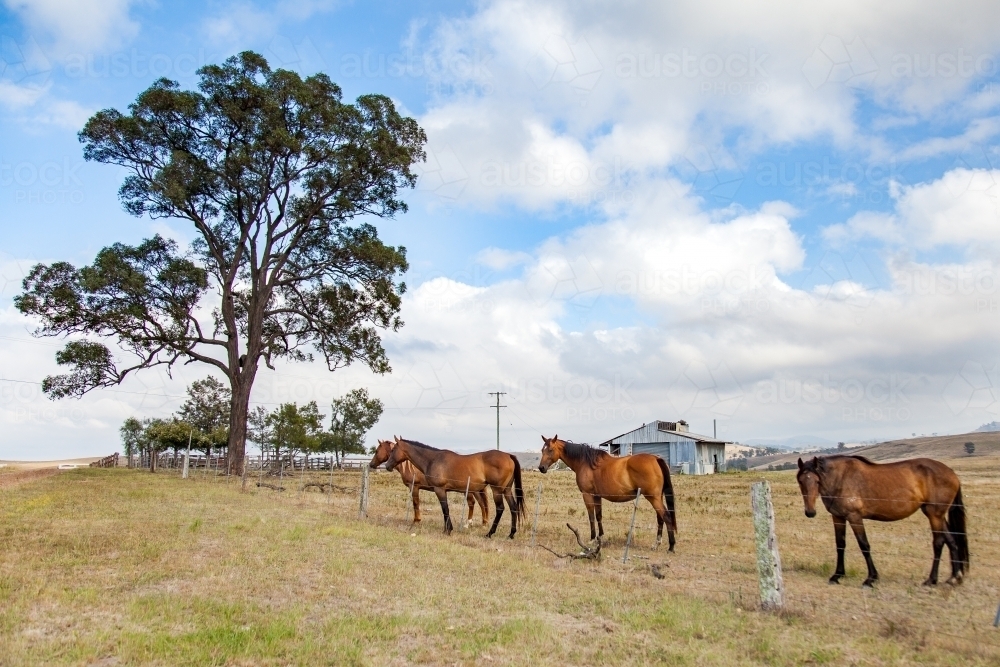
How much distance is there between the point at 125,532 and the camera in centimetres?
1030

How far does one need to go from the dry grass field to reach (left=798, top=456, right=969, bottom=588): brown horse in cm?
48

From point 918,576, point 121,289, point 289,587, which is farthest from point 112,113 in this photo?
point 918,576

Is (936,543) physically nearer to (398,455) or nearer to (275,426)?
(398,455)

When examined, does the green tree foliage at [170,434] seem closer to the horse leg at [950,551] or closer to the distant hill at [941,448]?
the horse leg at [950,551]

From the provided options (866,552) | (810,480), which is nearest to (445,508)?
(810,480)

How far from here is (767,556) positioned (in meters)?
6.88

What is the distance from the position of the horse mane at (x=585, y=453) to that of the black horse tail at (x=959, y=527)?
5.51 meters

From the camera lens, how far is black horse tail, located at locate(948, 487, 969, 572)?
786 cm

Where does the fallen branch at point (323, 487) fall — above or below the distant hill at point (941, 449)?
below

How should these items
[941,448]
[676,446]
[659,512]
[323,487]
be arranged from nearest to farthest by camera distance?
[659,512], [323,487], [676,446], [941,448]

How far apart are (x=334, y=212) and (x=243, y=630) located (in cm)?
2555

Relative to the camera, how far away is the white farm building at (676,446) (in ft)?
150

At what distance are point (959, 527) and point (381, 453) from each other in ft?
38.4

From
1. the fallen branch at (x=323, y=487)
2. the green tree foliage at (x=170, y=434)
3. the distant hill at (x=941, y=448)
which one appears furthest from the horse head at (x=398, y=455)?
the distant hill at (x=941, y=448)
